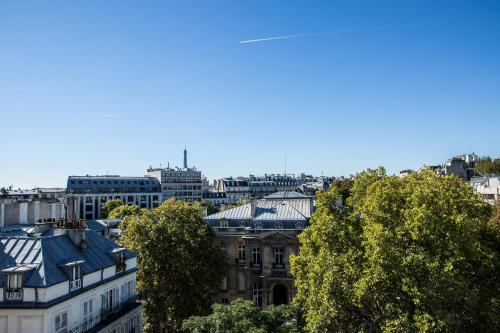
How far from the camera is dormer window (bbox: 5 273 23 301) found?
22016 mm

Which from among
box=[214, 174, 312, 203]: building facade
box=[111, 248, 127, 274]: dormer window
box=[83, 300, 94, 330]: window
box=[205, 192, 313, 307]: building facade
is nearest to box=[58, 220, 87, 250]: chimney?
box=[111, 248, 127, 274]: dormer window

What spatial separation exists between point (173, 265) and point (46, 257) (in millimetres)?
15243

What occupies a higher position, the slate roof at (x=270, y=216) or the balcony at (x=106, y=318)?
the slate roof at (x=270, y=216)

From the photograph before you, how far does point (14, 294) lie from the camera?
22094 mm

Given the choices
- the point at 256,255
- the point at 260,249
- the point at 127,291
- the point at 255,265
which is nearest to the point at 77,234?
the point at 127,291

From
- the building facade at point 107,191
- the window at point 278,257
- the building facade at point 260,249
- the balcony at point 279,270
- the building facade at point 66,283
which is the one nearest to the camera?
the building facade at point 66,283

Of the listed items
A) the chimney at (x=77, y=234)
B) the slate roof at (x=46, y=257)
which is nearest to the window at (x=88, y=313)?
the slate roof at (x=46, y=257)

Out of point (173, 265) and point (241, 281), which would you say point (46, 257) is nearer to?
point (173, 265)

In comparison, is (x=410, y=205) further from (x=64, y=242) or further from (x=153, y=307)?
(x=153, y=307)

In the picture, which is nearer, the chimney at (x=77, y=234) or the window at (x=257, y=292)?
the chimney at (x=77, y=234)

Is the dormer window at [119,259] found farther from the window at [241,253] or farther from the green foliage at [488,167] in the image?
the green foliage at [488,167]

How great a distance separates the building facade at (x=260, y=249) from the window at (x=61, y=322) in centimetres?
2362

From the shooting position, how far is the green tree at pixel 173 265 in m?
37.8

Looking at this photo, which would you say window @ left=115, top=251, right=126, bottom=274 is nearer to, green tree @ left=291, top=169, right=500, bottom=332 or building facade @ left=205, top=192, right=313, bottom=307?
green tree @ left=291, top=169, right=500, bottom=332
